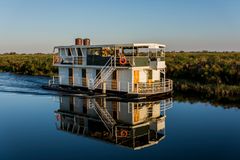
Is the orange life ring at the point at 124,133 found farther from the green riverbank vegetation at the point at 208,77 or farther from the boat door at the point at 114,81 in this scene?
the green riverbank vegetation at the point at 208,77

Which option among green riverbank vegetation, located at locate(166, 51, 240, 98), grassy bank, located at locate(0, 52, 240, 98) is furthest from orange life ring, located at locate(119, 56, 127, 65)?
grassy bank, located at locate(0, 52, 240, 98)

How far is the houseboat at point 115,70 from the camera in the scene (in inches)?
1064

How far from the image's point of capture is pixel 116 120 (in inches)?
798

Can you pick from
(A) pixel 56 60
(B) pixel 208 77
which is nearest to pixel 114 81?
(A) pixel 56 60

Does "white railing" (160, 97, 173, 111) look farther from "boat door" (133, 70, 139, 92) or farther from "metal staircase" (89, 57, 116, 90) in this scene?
"metal staircase" (89, 57, 116, 90)

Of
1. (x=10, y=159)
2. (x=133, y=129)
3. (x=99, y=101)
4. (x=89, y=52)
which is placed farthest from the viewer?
(x=89, y=52)

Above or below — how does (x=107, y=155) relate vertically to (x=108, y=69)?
below

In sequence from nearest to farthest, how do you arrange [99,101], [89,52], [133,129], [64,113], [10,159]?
[10,159] → [133,129] → [64,113] → [99,101] → [89,52]

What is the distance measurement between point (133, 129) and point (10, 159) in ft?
23.6

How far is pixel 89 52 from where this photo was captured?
101 ft

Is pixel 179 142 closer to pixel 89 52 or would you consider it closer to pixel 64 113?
pixel 64 113

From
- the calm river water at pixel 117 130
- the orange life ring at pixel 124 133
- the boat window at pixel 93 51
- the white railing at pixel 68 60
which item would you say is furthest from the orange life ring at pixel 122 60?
the orange life ring at pixel 124 133

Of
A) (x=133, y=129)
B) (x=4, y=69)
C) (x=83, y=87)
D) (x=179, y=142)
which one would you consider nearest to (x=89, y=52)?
(x=83, y=87)

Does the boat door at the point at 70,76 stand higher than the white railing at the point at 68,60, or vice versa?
the white railing at the point at 68,60
